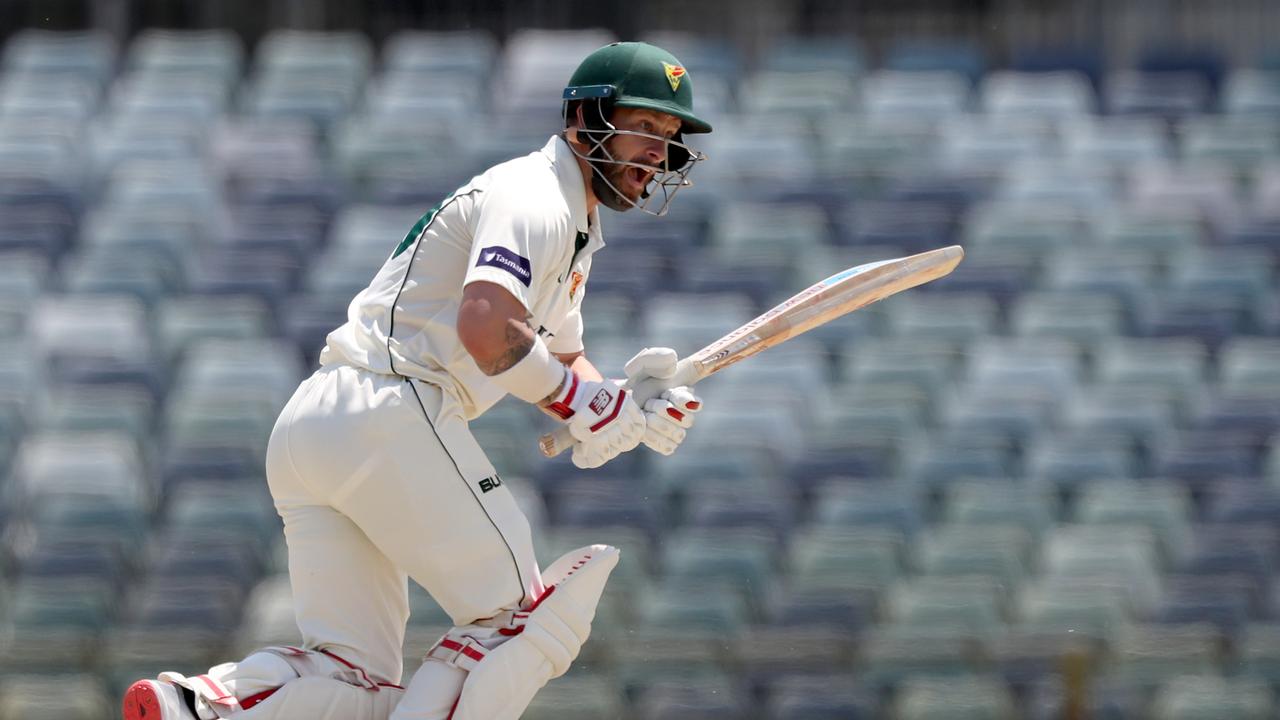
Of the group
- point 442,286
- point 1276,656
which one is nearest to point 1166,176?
point 1276,656

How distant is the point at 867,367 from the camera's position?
319 inches

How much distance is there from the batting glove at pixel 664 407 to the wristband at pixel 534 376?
20 centimetres

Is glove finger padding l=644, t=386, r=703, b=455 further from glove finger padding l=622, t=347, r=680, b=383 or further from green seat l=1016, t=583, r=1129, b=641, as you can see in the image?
green seat l=1016, t=583, r=1129, b=641

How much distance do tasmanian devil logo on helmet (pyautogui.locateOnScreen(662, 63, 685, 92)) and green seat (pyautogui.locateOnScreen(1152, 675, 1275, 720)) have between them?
11.7ft

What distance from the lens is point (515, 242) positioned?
3.48 meters

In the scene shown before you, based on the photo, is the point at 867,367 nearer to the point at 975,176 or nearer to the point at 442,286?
the point at 975,176

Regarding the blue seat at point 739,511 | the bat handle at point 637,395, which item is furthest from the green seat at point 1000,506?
the bat handle at point 637,395

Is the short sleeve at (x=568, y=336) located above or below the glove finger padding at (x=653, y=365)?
below

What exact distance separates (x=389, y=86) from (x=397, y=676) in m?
6.63

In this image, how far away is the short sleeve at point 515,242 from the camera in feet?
11.3

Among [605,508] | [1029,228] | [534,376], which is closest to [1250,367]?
[1029,228]

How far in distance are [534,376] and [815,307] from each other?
883 millimetres

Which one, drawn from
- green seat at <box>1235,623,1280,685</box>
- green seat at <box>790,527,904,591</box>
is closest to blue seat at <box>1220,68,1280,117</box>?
green seat at <box>790,527,904,591</box>

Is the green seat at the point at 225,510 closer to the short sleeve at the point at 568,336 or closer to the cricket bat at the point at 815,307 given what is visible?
the short sleeve at the point at 568,336
